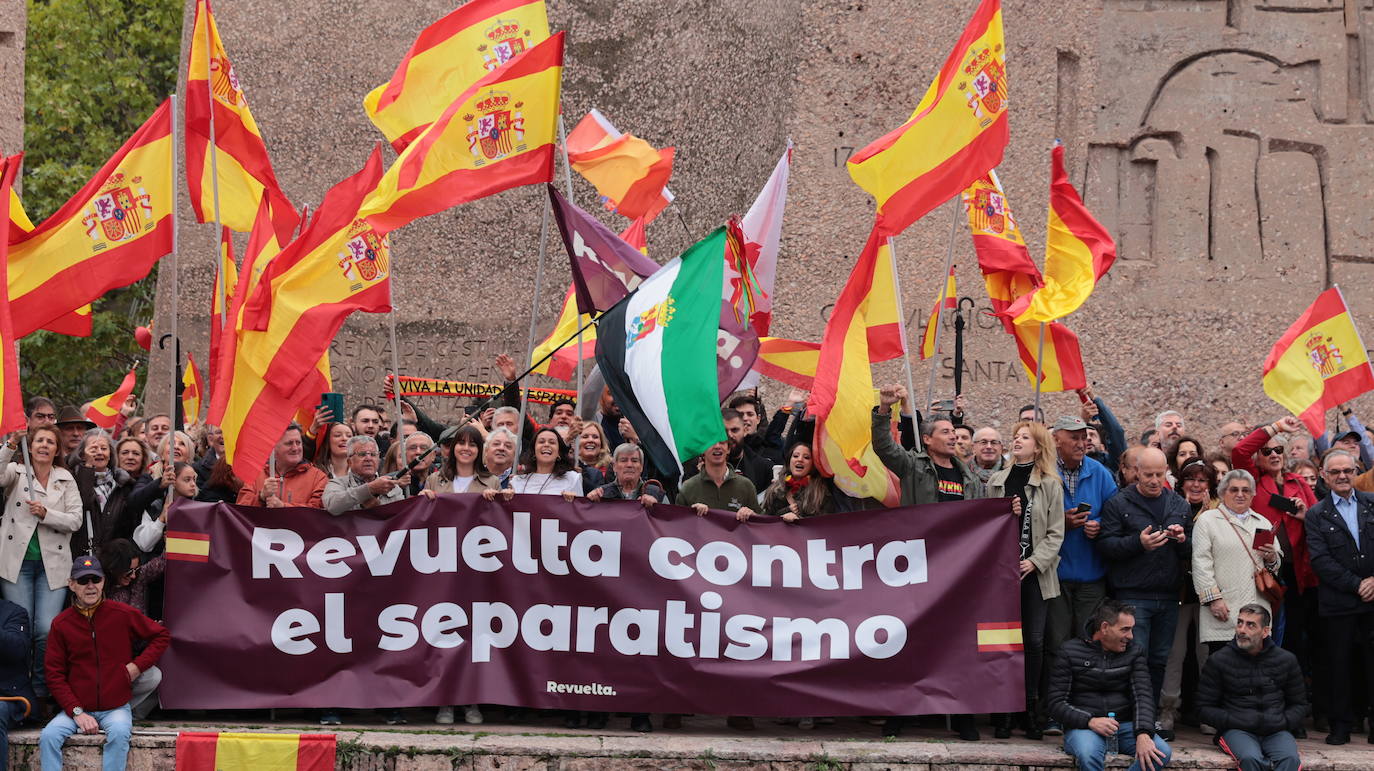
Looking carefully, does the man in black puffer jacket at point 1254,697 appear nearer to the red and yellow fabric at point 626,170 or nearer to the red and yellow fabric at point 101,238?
the red and yellow fabric at point 626,170

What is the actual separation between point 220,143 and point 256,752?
4.06 meters

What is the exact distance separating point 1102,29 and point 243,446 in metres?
9.11

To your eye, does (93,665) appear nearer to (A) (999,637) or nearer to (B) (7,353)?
(B) (7,353)

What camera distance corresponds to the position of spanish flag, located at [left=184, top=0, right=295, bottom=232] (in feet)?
36.5

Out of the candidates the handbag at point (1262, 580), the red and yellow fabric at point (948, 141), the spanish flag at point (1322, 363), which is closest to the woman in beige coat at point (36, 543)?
the red and yellow fabric at point (948, 141)

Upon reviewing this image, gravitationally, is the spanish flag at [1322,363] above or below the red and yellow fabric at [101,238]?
below

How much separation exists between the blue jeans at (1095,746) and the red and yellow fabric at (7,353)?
19.2 feet

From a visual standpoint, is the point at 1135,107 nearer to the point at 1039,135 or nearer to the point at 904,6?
the point at 1039,135

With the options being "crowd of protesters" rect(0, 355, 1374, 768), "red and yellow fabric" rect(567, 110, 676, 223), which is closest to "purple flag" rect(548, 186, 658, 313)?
"crowd of protesters" rect(0, 355, 1374, 768)

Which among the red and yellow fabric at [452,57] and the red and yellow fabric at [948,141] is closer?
→ the red and yellow fabric at [948,141]

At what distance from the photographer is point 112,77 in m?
25.5

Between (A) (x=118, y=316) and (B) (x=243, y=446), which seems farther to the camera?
(A) (x=118, y=316)

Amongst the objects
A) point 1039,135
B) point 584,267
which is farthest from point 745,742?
point 1039,135

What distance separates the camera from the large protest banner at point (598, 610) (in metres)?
9.75
